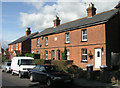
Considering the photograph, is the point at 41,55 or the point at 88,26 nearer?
the point at 88,26

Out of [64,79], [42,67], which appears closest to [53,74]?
[64,79]

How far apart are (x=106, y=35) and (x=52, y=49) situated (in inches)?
479

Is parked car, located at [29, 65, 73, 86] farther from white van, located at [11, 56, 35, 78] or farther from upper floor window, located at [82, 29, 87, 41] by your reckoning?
upper floor window, located at [82, 29, 87, 41]

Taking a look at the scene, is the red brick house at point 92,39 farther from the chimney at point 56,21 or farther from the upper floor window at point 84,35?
the chimney at point 56,21

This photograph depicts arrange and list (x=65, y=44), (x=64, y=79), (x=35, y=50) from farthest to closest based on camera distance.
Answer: (x=35, y=50), (x=65, y=44), (x=64, y=79)

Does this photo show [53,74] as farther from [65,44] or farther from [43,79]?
[65,44]

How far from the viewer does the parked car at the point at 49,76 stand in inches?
404

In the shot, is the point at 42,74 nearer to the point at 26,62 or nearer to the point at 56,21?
the point at 26,62

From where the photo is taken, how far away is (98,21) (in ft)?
64.8

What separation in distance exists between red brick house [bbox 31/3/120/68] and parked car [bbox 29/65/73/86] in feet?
30.9

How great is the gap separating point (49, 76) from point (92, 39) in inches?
467

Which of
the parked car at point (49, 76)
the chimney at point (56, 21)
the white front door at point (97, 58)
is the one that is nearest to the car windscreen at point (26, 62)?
the parked car at point (49, 76)

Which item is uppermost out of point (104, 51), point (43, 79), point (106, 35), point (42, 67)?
point (106, 35)

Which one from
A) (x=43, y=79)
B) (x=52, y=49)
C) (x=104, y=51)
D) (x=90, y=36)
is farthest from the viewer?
(x=52, y=49)
